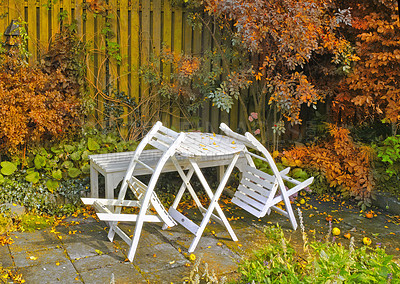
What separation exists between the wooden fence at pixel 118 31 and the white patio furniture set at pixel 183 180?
156 cm

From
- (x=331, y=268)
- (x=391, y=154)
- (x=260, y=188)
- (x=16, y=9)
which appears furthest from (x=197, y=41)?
(x=331, y=268)

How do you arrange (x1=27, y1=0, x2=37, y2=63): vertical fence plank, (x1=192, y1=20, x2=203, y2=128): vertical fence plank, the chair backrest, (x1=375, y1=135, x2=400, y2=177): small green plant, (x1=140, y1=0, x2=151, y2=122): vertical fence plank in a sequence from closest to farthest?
1. the chair backrest
2. (x1=375, y1=135, x2=400, y2=177): small green plant
3. (x1=27, y1=0, x2=37, y2=63): vertical fence plank
4. (x1=140, y1=0, x2=151, y2=122): vertical fence plank
5. (x1=192, y1=20, x2=203, y2=128): vertical fence plank

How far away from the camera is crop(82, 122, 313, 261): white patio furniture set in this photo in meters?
3.59

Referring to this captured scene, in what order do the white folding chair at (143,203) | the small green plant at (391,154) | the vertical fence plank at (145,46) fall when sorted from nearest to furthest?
the white folding chair at (143,203), the small green plant at (391,154), the vertical fence plank at (145,46)

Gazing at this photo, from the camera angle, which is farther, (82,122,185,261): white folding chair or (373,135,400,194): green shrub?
(373,135,400,194): green shrub

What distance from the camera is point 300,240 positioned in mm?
4137

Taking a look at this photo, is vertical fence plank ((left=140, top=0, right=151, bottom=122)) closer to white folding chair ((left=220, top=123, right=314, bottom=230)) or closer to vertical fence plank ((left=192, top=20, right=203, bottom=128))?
vertical fence plank ((left=192, top=20, right=203, bottom=128))

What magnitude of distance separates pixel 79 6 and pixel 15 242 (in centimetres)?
318

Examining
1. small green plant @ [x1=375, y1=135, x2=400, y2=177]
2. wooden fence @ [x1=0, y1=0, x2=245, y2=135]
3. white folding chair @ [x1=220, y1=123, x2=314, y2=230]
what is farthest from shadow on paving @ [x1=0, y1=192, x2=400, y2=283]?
wooden fence @ [x1=0, y1=0, x2=245, y2=135]

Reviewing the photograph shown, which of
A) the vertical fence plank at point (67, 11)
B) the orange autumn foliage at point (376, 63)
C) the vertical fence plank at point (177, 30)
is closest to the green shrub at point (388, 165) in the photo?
the orange autumn foliage at point (376, 63)

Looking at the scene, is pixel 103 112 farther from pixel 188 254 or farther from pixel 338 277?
pixel 338 277

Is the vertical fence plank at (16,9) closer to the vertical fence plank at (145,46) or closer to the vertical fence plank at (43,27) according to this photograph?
the vertical fence plank at (43,27)

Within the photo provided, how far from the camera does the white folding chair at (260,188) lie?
160 inches

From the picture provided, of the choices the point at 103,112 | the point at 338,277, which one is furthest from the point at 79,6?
the point at 338,277
